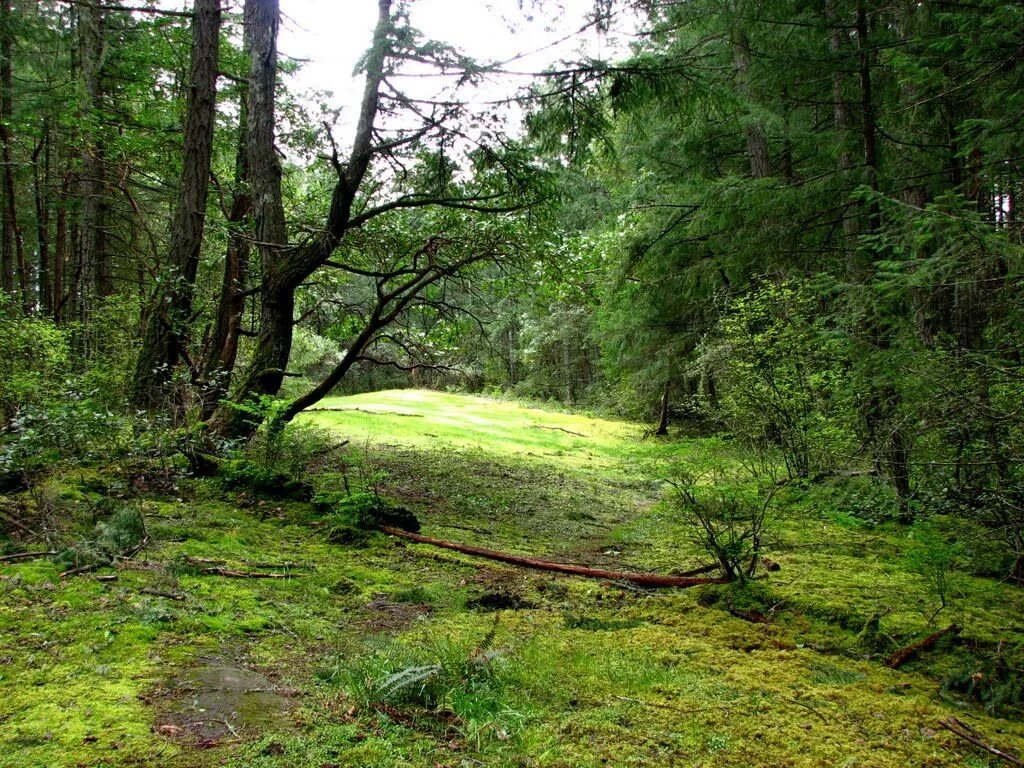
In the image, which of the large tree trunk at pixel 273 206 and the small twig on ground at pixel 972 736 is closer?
the small twig on ground at pixel 972 736

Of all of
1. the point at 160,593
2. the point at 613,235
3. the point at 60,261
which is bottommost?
the point at 160,593

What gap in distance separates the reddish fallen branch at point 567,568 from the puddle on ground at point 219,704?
251cm

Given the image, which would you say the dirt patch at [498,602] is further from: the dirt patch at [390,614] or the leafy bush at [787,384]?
the leafy bush at [787,384]

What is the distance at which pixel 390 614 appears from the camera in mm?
3340

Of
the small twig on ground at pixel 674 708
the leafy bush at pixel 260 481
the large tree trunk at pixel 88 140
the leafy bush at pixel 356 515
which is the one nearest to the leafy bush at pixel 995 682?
the small twig on ground at pixel 674 708

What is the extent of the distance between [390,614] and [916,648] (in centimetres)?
286

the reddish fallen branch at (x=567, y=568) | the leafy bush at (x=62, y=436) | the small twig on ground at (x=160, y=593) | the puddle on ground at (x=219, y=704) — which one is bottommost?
the reddish fallen branch at (x=567, y=568)

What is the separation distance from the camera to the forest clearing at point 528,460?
2.20m

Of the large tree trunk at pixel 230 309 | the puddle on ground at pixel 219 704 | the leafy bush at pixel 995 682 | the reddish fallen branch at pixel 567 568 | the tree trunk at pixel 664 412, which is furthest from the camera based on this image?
the tree trunk at pixel 664 412

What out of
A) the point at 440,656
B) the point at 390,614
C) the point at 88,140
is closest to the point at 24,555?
the point at 390,614

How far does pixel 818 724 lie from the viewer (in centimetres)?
224

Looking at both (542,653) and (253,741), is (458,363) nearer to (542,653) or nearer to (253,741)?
(542,653)

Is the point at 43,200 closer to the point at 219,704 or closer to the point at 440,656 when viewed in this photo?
the point at 219,704

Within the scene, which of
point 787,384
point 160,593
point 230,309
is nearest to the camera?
point 160,593
